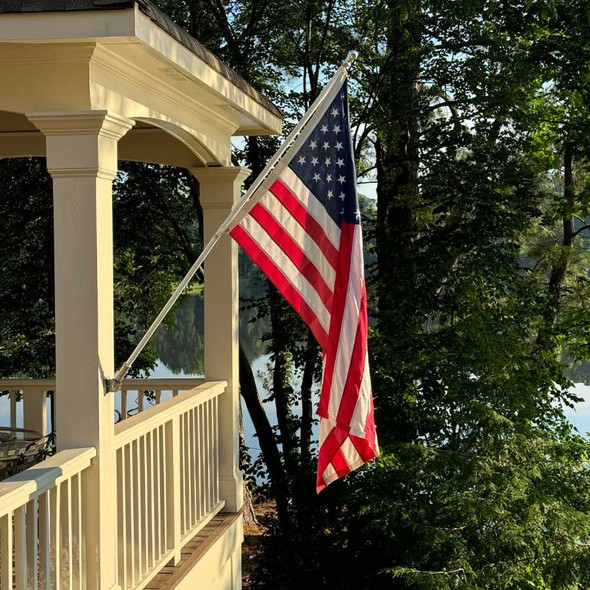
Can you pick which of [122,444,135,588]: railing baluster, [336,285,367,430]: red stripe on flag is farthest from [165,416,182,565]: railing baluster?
[336,285,367,430]: red stripe on flag

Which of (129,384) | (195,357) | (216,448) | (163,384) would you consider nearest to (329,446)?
(216,448)

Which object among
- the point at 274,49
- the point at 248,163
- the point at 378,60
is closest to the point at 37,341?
the point at 248,163

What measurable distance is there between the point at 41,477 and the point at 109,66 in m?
1.83

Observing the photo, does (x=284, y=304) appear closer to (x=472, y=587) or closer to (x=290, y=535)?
(x=290, y=535)

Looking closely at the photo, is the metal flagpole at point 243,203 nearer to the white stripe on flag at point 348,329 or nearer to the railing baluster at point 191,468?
the white stripe on flag at point 348,329

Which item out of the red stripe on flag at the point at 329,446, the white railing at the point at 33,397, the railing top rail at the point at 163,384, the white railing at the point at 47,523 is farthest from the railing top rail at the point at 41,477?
the white railing at the point at 33,397

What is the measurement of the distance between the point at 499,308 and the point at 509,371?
0.77m

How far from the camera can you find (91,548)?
13.9 feet

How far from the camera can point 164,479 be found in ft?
17.7

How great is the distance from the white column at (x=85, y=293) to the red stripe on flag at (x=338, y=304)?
1016 millimetres

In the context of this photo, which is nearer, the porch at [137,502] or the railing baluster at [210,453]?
the porch at [137,502]

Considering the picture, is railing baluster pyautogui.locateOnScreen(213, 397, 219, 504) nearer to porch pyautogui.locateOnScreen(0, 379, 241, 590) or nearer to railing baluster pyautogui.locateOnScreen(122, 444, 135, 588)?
porch pyautogui.locateOnScreen(0, 379, 241, 590)

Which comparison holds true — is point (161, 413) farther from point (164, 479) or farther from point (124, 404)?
point (124, 404)

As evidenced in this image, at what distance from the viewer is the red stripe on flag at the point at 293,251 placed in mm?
4477
